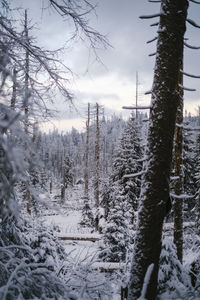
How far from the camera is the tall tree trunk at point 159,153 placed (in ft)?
10.8

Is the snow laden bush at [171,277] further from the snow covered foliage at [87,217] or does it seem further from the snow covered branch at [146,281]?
the snow covered foliage at [87,217]

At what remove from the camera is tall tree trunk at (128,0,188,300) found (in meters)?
3.30

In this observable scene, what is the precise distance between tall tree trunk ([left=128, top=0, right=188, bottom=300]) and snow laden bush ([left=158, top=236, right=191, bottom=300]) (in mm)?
775

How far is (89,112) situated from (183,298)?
2687 cm

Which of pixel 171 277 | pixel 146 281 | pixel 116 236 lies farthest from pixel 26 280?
pixel 116 236

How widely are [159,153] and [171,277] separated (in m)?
2.58

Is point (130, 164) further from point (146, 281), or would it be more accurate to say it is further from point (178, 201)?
point (146, 281)

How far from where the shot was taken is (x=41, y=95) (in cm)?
331

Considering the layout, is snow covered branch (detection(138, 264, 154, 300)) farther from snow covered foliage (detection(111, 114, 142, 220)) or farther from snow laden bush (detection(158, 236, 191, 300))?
snow covered foliage (detection(111, 114, 142, 220))

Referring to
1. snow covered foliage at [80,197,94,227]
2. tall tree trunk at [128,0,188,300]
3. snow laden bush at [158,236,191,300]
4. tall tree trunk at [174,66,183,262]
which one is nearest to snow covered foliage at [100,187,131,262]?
tall tree trunk at [174,66,183,262]

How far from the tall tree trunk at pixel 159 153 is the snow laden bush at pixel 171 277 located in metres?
0.77

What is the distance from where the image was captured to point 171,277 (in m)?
4.28

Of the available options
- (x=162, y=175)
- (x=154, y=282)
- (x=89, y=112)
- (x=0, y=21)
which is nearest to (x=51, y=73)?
(x=0, y=21)

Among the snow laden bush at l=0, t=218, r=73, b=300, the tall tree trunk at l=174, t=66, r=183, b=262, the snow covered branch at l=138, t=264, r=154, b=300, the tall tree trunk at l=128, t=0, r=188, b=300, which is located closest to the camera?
the snow laden bush at l=0, t=218, r=73, b=300
